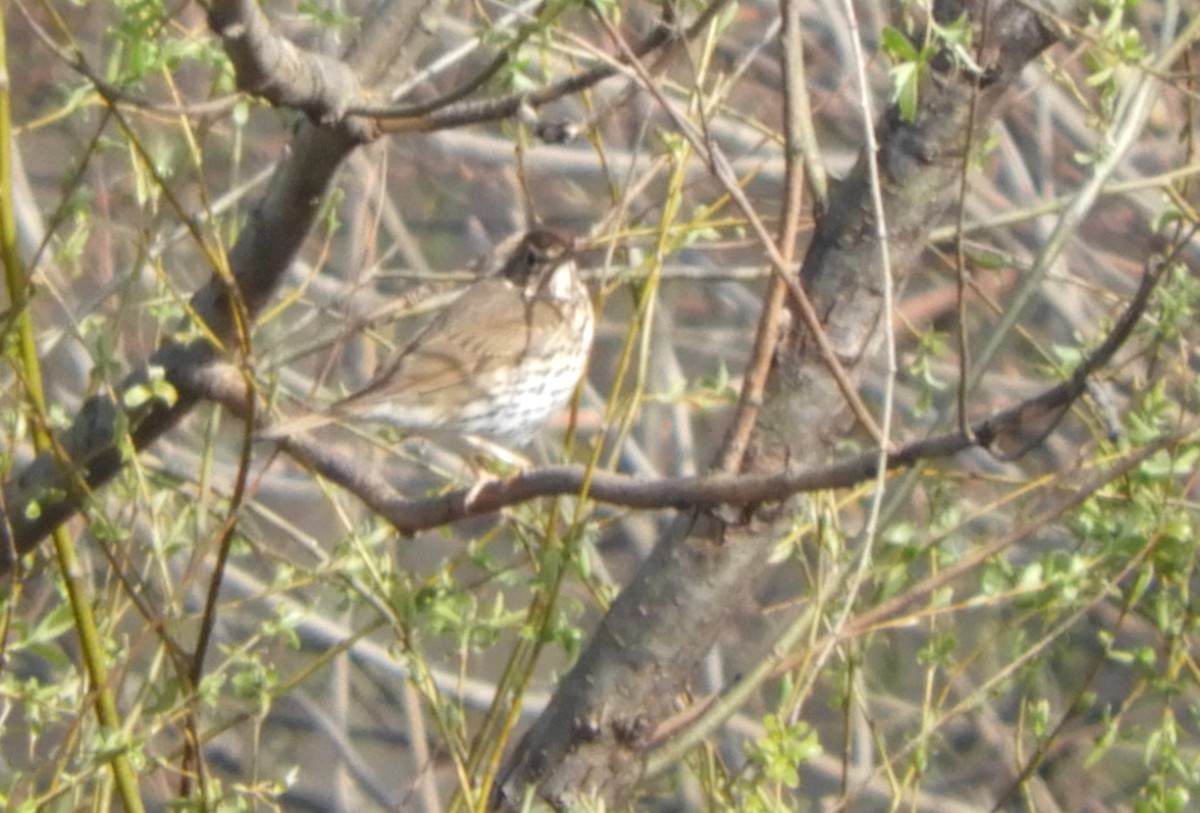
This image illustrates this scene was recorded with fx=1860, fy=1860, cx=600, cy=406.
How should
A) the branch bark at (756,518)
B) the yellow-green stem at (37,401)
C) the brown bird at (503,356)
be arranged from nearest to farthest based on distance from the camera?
the yellow-green stem at (37,401), the branch bark at (756,518), the brown bird at (503,356)

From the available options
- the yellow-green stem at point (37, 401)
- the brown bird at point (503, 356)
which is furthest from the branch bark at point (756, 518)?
the brown bird at point (503, 356)

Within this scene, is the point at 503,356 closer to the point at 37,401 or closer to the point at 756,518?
the point at 756,518

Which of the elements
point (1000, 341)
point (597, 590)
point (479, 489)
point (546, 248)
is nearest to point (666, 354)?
point (546, 248)

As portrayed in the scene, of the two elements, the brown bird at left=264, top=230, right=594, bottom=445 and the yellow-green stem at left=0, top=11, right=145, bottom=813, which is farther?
the brown bird at left=264, top=230, right=594, bottom=445

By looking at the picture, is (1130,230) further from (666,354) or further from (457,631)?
(457,631)

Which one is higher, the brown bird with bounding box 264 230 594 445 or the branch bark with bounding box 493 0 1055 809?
the branch bark with bounding box 493 0 1055 809

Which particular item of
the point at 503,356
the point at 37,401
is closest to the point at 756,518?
the point at 37,401

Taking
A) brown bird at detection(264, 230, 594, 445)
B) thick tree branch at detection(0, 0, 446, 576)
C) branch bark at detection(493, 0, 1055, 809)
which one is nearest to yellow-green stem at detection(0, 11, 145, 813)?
thick tree branch at detection(0, 0, 446, 576)

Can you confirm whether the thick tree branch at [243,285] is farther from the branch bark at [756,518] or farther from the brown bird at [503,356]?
the brown bird at [503,356]

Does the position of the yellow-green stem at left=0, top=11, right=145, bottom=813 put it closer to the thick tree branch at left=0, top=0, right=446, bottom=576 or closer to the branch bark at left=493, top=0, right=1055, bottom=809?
the thick tree branch at left=0, top=0, right=446, bottom=576
